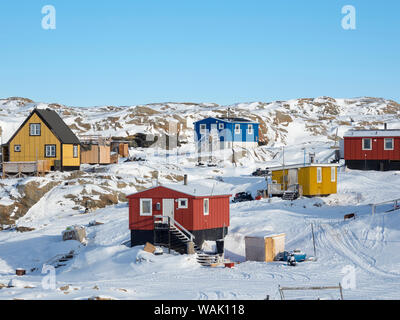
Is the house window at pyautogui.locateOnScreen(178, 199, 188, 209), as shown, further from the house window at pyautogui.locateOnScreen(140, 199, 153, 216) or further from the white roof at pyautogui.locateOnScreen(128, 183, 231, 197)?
the house window at pyautogui.locateOnScreen(140, 199, 153, 216)

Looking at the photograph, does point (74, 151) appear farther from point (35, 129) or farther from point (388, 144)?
point (388, 144)

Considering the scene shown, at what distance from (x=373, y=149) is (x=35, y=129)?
104ft

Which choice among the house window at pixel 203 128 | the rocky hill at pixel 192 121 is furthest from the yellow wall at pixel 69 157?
the house window at pixel 203 128

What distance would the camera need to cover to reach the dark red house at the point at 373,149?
5853 cm

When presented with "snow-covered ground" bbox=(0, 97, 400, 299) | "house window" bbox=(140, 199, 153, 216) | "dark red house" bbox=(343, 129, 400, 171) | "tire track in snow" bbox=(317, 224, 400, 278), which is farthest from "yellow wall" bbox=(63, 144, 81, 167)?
"tire track in snow" bbox=(317, 224, 400, 278)

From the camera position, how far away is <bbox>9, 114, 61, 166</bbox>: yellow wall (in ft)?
189

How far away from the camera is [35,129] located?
58281mm

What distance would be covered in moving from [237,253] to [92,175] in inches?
887

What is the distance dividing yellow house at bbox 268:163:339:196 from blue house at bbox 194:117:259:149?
3036 cm

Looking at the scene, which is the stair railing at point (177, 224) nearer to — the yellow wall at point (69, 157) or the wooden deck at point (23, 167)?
the wooden deck at point (23, 167)

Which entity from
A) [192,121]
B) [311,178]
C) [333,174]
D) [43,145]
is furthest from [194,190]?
[192,121]

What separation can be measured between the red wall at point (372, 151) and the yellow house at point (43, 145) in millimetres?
25456

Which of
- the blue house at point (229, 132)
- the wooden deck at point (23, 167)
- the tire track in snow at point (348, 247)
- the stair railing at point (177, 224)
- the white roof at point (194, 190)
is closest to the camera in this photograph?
the tire track in snow at point (348, 247)
